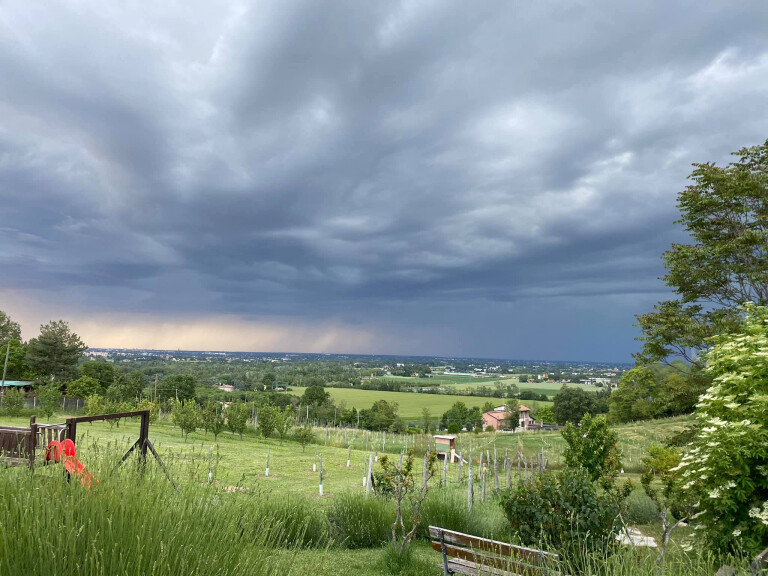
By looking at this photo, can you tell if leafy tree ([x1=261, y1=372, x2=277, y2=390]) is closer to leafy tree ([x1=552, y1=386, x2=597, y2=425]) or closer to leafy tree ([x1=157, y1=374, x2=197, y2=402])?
leafy tree ([x1=157, y1=374, x2=197, y2=402])

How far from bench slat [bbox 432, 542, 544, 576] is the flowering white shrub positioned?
3083mm

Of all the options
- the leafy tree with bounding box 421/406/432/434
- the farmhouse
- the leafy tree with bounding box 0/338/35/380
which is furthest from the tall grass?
the farmhouse

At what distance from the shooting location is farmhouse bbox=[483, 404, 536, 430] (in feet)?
277

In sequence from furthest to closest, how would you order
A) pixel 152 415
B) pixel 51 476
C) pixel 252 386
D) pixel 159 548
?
pixel 252 386 → pixel 152 415 → pixel 51 476 → pixel 159 548

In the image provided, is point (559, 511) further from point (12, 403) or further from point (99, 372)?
point (99, 372)

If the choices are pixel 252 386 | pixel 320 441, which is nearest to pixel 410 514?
pixel 320 441

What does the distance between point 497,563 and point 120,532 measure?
11.8 ft

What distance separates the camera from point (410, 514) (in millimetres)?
8719

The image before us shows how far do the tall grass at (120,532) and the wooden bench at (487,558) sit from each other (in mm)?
2242

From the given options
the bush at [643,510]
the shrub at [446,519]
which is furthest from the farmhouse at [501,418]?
the shrub at [446,519]

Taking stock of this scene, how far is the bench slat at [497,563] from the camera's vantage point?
4.11 meters

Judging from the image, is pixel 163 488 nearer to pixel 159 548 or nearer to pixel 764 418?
pixel 159 548

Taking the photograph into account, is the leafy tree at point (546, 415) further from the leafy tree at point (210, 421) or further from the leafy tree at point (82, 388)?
the leafy tree at point (82, 388)

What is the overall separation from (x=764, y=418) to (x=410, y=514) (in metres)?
5.96
